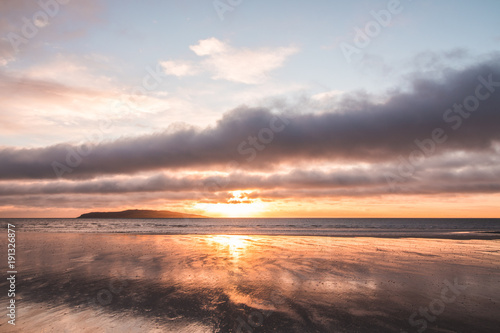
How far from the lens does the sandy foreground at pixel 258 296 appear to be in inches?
411

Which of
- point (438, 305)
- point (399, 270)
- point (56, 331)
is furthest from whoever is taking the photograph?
point (399, 270)

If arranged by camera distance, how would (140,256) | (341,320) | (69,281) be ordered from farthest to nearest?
1. (140,256)
2. (69,281)
3. (341,320)

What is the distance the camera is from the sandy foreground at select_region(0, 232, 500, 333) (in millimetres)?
10438

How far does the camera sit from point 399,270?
1980 cm

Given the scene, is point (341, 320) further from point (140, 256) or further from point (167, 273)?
point (140, 256)

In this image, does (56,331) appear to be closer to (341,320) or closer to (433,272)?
(341,320)

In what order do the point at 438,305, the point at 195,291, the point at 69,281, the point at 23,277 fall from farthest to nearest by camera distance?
the point at 23,277 < the point at 69,281 < the point at 195,291 < the point at 438,305

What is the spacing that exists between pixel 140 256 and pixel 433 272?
23444 mm

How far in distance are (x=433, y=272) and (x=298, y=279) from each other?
30.8ft

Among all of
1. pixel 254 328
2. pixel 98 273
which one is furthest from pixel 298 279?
pixel 98 273

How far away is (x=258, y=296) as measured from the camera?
13.7 m

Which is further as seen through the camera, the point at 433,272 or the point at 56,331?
the point at 433,272

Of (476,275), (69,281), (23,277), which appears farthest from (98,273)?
(476,275)

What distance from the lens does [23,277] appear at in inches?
715
